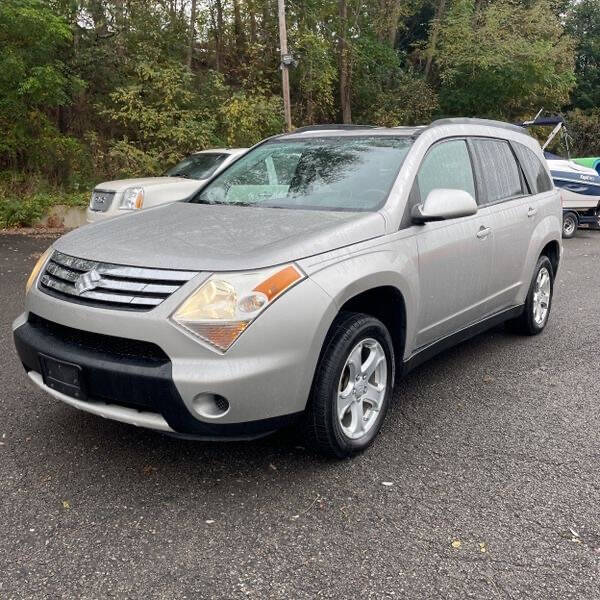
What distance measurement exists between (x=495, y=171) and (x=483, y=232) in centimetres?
71

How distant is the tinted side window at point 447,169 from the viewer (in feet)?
12.5

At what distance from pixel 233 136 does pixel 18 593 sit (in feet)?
45.2

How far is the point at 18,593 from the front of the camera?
225cm

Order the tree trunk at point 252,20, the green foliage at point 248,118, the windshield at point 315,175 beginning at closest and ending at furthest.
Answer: the windshield at point 315,175 < the green foliage at point 248,118 < the tree trunk at point 252,20

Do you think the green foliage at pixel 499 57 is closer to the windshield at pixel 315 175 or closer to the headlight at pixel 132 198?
the headlight at pixel 132 198

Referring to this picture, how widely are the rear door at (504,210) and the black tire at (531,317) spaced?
0.37 meters

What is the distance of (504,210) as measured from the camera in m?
4.53

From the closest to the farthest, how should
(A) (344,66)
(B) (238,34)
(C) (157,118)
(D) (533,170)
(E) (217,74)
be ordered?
(D) (533,170)
(C) (157,118)
(E) (217,74)
(B) (238,34)
(A) (344,66)

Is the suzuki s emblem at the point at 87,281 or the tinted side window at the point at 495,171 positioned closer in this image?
the suzuki s emblem at the point at 87,281

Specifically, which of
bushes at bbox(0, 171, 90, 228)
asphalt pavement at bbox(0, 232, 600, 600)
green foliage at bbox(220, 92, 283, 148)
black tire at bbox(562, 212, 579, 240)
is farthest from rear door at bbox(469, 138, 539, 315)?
green foliage at bbox(220, 92, 283, 148)

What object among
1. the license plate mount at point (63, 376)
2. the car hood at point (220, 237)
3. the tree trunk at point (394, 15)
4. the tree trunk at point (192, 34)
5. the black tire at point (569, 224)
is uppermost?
the tree trunk at point (394, 15)

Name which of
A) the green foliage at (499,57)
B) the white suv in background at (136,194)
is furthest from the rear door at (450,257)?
the green foliage at (499,57)

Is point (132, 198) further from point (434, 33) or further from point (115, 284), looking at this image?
point (434, 33)

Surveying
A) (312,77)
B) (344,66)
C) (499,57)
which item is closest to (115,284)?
(312,77)
